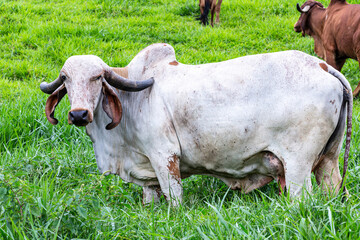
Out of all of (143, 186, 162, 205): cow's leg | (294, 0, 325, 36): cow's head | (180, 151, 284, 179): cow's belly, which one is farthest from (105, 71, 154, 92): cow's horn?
(294, 0, 325, 36): cow's head

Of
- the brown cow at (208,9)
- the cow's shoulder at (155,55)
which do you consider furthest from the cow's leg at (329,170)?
the brown cow at (208,9)

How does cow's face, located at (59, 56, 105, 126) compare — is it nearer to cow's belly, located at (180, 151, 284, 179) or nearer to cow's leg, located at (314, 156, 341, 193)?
cow's belly, located at (180, 151, 284, 179)

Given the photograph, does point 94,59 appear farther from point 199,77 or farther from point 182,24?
point 182,24

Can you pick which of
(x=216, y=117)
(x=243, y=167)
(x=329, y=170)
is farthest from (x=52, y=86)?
(x=329, y=170)

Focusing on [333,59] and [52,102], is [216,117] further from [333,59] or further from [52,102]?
[333,59]

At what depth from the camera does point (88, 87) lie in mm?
3668

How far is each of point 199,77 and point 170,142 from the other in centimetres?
54

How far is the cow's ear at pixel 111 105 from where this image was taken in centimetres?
384

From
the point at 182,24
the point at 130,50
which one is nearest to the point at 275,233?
the point at 130,50

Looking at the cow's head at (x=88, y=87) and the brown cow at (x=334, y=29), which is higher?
the cow's head at (x=88, y=87)

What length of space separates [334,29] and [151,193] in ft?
15.1

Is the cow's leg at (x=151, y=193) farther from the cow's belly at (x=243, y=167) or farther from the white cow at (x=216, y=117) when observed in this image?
the cow's belly at (x=243, y=167)

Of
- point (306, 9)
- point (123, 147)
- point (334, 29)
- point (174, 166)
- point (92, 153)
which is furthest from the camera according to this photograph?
point (306, 9)

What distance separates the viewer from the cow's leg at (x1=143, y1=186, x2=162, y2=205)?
4.28 m
